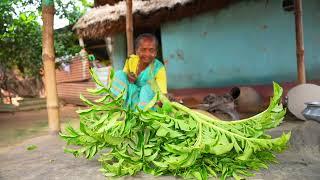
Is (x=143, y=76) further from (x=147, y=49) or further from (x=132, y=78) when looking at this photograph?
(x=147, y=49)

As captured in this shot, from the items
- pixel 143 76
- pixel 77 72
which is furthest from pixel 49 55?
pixel 77 72

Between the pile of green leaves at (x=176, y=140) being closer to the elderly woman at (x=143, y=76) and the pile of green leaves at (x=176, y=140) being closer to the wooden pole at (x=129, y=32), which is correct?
the elderly woman at (x=143, y=76)

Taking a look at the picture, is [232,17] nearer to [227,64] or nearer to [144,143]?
[227,64]

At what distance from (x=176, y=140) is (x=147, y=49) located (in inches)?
46.6

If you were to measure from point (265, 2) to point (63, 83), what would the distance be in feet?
28.2

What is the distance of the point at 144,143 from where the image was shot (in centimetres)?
246

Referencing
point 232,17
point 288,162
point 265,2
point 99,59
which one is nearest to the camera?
point 288,162

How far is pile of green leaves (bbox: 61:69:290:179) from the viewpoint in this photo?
228 cm

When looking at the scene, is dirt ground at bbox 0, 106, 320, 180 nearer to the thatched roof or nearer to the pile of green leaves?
the pile of green leaves

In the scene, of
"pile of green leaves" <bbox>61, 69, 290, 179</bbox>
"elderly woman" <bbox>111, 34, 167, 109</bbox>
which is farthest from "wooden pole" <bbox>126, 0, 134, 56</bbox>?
"pile of green leaves" <bbox>61, 69, 290, 179</bbox>

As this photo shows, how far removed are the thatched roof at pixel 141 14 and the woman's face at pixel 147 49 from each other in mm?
3343

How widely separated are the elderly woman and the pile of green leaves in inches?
25.8

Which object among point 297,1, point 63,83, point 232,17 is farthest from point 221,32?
point 63,83

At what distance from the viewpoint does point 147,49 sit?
10.8ft
